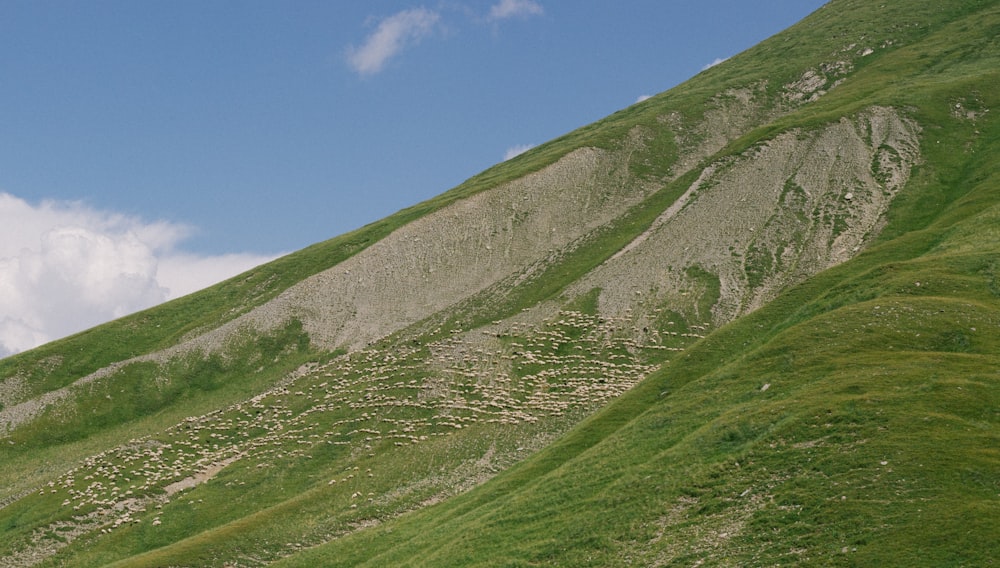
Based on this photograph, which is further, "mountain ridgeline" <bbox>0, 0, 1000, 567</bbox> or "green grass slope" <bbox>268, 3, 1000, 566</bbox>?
"mountain ridgeline" <bbox>0, 0, 1000, 567</bbox>

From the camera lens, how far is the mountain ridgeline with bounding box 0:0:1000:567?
37312mm

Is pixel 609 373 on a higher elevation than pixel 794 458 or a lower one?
higher

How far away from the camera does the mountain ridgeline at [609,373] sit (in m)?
37.3

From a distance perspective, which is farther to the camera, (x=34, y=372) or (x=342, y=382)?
(x=34, y=372)

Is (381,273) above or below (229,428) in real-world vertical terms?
above

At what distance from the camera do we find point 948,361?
1748 inches

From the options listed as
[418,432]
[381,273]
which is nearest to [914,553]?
[418,432]

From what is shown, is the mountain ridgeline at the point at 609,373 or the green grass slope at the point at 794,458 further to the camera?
the mountain ridgeline at the point at 609,373

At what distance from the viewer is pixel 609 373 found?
Answer: 85750mm

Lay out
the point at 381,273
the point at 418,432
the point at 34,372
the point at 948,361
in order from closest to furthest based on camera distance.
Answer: the point at 948,361, the point at 418,432, the point at 34,372, the point at 381,273

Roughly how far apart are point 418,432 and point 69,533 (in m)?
30.8

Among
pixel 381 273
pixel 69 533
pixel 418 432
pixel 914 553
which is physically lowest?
pixel 914 553

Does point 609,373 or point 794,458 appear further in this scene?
point 609,373

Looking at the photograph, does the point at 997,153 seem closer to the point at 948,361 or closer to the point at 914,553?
the point at 948,361
